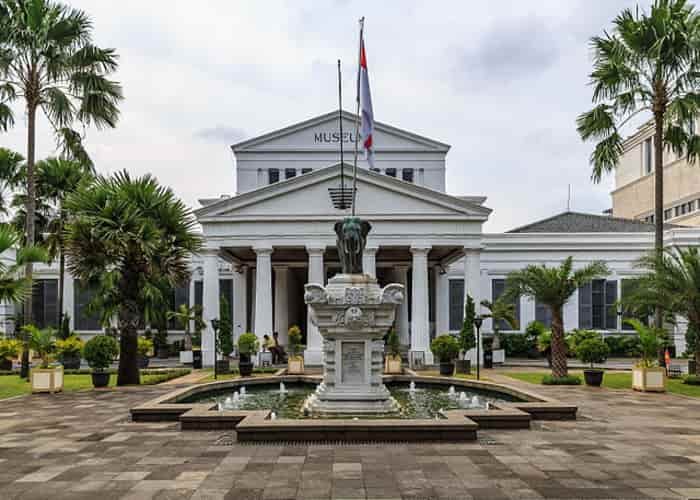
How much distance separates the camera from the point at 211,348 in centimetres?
3372

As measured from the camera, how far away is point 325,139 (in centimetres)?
4638

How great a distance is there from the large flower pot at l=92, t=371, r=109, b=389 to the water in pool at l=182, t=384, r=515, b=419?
16.0 feet

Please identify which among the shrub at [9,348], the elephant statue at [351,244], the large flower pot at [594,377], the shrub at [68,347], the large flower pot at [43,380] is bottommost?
the large flower pot at [594,377]

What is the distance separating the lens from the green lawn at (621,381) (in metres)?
21.3

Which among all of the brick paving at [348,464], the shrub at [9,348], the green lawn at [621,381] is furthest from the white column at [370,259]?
the brick paving at [348,464]

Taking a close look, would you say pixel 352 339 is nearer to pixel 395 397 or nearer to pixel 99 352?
pixel 395 397

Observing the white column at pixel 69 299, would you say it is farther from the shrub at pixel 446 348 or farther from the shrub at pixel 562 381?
the shrub at pixel 562 381

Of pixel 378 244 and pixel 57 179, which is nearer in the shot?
pixel 57 179

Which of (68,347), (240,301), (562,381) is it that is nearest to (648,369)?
(562,381)

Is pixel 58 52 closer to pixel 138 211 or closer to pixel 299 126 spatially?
pixel 138 211

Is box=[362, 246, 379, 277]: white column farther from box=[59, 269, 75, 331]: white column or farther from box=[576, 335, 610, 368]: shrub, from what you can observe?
box=[59, 269, 75, 331]: white column

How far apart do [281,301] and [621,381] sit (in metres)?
22.1

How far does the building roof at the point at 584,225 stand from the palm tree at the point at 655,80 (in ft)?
76.6

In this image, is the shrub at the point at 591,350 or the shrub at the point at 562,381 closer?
the shrub at the point at 562,381
